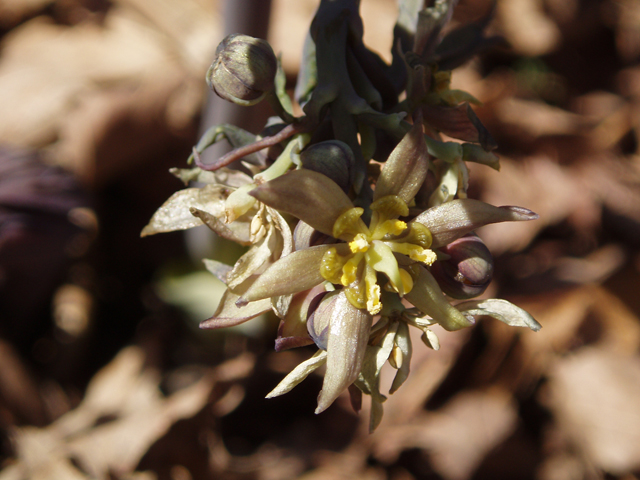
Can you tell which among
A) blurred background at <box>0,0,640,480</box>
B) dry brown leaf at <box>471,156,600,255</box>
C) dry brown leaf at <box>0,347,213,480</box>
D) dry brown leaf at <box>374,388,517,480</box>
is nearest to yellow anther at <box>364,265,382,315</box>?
blurred background at <box>0,0,640,480</box>

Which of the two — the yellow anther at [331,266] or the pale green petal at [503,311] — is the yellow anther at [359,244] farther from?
the pale green petal at [503,311]

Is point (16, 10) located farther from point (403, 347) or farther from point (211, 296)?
point (403, 347)

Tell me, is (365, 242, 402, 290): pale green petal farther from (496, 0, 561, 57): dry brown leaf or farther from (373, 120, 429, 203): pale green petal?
(496, 0, 561, 57): dry brown leaf

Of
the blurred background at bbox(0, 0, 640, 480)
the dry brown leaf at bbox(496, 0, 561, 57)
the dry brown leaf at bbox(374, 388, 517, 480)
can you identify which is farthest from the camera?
the dry brown leaf at bbox(496, 0, 561, 57)

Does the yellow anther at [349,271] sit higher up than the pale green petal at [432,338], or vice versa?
the yellow anther at [349,271]

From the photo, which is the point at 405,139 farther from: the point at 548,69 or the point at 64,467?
the point at 548,69

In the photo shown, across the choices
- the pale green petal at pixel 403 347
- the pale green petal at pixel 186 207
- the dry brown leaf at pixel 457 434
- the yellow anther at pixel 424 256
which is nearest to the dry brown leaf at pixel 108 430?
the dry brown leaf at pixel 457 434

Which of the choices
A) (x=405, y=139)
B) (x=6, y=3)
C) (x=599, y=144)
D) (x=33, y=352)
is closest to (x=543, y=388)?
(x=599, y=144)

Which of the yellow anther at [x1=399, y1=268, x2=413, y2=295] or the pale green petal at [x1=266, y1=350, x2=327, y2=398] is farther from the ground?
the yellow anther at [x1=399, y1=268, x2=413, y2=295]
